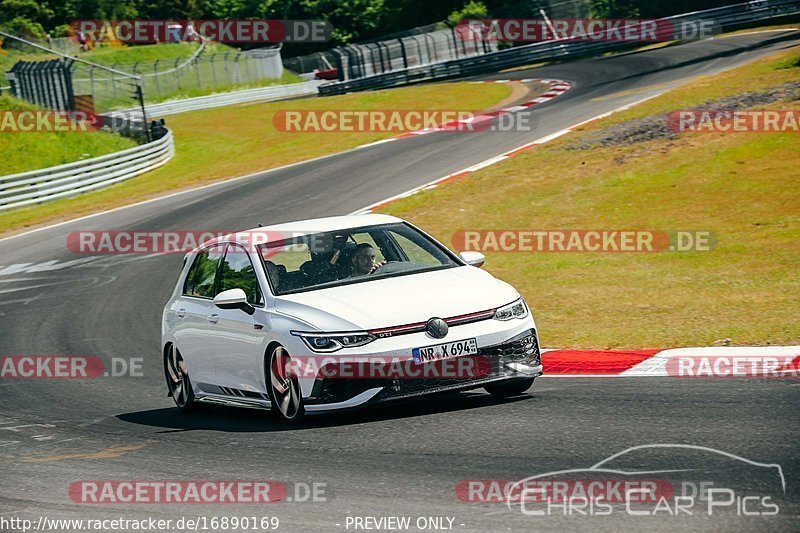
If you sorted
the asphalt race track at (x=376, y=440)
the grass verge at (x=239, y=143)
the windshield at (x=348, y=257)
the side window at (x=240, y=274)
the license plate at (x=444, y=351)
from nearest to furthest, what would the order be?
the asphalt race track at (x=376, y=440) < the license plate at (x=444, y=351) < the windshield at (x=348, y=257) < the side window at (x=240, y=274) < the grass verge at (x=239, y=143)

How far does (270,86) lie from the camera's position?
220ft

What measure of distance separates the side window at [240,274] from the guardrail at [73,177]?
2406 centimetres

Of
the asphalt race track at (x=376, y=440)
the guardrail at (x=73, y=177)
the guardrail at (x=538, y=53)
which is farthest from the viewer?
the guardrail at (x=538, y=53)

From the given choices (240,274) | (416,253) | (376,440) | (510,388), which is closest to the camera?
(376,440)

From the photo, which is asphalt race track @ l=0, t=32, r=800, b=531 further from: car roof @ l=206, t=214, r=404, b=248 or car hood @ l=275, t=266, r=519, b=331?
car roof @ l=206, t=214, r=404, b=248

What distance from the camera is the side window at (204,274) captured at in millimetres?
9930

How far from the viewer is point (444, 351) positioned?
8.00m

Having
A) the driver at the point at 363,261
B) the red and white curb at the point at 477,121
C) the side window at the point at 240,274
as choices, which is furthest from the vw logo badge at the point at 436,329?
the red and white curb at the point at 477,121

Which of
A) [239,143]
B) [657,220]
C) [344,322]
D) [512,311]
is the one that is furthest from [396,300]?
[239,143]

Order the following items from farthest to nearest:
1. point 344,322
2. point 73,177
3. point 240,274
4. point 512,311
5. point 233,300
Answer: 1. point 73,177
2. point 240,274
3. point 233,300
4. point 512,311
5. point 344,322

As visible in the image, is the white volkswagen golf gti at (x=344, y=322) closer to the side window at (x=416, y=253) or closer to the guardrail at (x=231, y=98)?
the side window at (x=416, y=253)

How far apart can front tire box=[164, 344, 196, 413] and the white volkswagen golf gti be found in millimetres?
57

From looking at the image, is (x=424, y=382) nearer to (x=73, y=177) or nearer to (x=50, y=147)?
(x=73, y=177)

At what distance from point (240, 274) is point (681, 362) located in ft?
12.2
